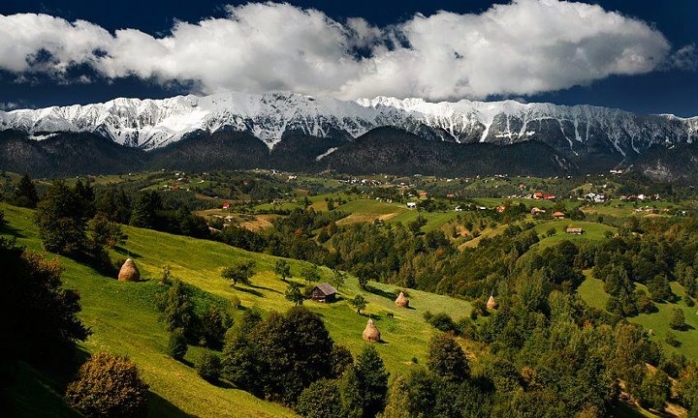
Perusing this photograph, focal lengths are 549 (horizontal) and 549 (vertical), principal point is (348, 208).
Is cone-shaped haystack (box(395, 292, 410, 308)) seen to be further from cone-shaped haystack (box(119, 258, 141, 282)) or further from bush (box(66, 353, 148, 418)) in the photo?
bush (box(66, 353, 148, 418))

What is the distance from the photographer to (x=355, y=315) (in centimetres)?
10088

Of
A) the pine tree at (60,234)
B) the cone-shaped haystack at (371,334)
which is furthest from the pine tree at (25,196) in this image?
the cone-shaped haystack at (371,334)

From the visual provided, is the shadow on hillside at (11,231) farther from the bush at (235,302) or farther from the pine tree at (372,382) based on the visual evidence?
the pine tree at (372,382)

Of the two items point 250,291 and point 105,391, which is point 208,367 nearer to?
point 105,391

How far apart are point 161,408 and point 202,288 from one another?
4474 centimetres

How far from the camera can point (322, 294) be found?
10494 centimetres

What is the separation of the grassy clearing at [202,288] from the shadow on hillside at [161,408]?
107mm

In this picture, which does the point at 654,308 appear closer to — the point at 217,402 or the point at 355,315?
the point at 355,315

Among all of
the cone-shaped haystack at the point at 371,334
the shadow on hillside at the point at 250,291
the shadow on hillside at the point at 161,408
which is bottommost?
the cone-shaped haystack at the point at 371,334

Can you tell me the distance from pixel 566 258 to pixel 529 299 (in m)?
57.0

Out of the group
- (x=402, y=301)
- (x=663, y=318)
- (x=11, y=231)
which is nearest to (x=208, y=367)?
(x=11, y=231)

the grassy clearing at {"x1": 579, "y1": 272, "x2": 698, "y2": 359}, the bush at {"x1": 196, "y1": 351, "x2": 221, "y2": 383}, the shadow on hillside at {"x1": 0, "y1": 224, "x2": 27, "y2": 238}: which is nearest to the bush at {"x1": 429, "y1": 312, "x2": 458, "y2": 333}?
the bush at {"x1": 196, "y1": 351, "x2": 221, "y2": 383}

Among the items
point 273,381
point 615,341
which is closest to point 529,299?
point 615,341

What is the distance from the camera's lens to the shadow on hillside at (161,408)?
38.2 metres
